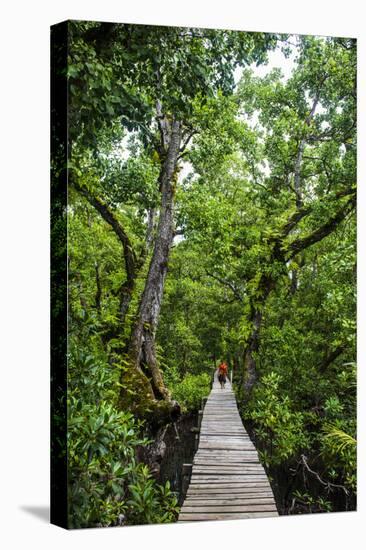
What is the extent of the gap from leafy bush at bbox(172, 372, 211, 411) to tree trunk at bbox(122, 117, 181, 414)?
0.54 feet

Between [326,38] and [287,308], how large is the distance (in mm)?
2417

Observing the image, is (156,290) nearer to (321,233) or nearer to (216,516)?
(321,233)

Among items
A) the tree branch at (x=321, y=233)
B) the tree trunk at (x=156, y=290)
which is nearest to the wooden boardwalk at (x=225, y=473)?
the tree trunk at (x=156, y=290)

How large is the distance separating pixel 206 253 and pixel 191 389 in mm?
1163

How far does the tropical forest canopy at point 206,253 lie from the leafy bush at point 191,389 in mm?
15

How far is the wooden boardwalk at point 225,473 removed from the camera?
6.24 metres

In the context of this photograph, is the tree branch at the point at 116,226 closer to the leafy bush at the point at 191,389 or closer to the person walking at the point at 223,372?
the leafy bush at the point at 191,389

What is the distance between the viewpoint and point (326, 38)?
23.0ft

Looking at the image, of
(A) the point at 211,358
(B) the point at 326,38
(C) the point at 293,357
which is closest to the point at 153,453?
(A) the point at 211,358

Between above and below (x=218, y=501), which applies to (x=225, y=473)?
above

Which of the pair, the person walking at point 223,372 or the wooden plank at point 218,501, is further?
the person walking at point 223,372

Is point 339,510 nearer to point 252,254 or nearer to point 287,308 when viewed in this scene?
point 287,308

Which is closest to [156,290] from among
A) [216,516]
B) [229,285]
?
[229,285]

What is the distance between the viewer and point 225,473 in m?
6.45
